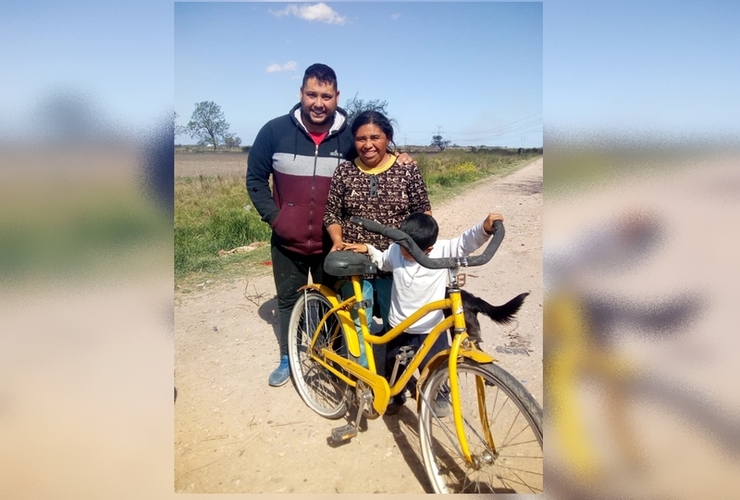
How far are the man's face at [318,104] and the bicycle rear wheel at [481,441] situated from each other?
57.8 inches

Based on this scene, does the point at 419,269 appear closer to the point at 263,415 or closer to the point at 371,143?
the point at 371,143

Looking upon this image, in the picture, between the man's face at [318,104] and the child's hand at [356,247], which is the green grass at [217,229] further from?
the child's hand at [356,247]

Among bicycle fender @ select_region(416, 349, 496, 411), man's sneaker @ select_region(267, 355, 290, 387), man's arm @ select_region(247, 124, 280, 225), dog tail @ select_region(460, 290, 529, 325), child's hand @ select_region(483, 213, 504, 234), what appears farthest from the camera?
man's sneaker @ select_region(267, 355, 290, 387)

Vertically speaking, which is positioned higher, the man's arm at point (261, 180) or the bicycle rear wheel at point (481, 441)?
→ the man's arm at point (261, 180)

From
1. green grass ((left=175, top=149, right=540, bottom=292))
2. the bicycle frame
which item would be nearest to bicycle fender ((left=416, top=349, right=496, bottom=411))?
the bicycle frame

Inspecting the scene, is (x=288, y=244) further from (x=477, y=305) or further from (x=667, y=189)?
(x=667, y=189)

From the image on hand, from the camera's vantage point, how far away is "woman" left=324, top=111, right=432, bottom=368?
105 inches

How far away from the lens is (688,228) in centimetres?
201

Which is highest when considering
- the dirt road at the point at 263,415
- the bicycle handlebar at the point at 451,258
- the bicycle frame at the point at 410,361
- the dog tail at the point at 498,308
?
the bicycle handlebar at the point at 451,258

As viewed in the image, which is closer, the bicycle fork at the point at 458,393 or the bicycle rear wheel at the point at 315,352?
the bicycle fork at the point at 458,393

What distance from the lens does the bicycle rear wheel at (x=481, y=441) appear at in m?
2.11

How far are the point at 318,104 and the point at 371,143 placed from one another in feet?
1.29

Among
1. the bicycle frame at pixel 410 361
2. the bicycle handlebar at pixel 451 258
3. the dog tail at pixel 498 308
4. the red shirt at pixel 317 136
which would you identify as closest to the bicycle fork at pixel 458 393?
the bicycle frame at pixel 410 361

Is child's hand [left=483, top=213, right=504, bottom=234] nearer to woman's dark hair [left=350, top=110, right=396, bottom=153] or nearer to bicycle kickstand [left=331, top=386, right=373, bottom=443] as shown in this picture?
woman's dark hair [left=350, top=110, right=396, bottom=153]
